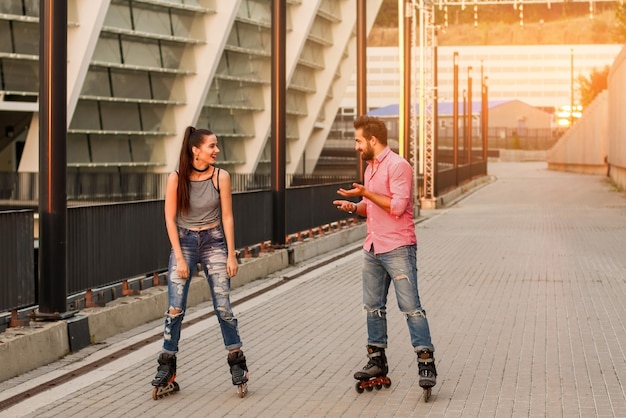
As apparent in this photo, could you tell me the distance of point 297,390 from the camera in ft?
28.6

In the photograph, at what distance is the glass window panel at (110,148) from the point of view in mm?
44719

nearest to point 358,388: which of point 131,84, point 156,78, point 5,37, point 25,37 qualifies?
point 5,37

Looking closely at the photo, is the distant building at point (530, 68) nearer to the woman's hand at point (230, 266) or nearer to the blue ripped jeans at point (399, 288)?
the blue ripped jeans at point (399, 288)

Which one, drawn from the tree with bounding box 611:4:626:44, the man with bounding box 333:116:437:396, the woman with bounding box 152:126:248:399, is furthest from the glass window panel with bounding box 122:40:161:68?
the tree with bounding box 611:4:626:44

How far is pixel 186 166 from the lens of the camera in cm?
845

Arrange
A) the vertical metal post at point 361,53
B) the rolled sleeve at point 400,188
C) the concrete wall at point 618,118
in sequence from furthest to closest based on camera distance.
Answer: the concrete wall at point 618,118, the vertical metal post at point 361,53, the rolled sleeve at point 400,188

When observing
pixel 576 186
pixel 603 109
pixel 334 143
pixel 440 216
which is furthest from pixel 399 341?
pixel 334 143

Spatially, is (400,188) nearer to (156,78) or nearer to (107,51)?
(107,51)

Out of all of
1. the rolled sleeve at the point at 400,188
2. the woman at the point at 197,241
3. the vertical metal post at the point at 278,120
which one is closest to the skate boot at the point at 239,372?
the woman at the point at 197,241

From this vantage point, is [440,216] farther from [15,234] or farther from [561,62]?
[561,62]

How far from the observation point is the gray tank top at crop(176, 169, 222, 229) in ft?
27.8

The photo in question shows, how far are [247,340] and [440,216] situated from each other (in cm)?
2404

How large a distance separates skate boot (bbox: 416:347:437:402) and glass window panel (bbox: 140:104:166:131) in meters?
39.4

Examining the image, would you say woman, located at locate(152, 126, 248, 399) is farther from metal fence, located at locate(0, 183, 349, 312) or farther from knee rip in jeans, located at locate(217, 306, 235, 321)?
metal fence, located at locate(0, 183, 349, 312)
